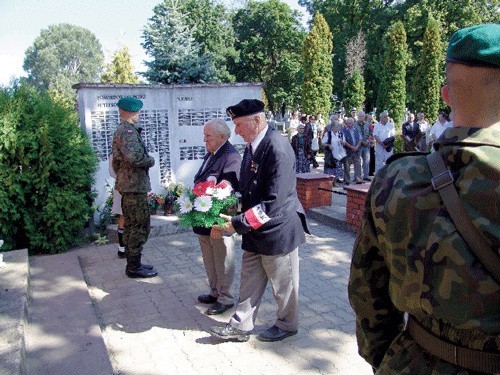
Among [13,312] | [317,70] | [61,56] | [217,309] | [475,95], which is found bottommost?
[217,309]

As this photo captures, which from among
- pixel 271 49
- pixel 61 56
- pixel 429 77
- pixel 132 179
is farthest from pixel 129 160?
pixel 61 56

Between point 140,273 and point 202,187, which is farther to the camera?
point 140,273

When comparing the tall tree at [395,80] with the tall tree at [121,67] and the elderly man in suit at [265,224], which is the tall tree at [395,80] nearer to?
the tall tree at [121,67]

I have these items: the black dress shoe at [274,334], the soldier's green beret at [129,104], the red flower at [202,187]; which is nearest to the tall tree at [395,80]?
the soldier's green beret at [129,104]

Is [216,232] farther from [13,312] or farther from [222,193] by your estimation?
[13,312]

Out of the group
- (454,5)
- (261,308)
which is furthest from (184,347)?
(454,5)

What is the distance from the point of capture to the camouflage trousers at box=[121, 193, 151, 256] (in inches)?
220

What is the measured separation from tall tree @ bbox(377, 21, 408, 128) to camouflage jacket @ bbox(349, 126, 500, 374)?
25.7 meters

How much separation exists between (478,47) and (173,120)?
7915 mm

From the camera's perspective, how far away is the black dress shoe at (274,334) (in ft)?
13.1

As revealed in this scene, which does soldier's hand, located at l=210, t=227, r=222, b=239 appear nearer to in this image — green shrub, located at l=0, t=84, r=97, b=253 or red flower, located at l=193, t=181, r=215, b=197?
red flower, located at l=193, t=181, r=215, b=197

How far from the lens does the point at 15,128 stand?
629 cm

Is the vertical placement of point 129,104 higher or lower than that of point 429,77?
lower

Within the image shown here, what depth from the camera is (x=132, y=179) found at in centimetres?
552
